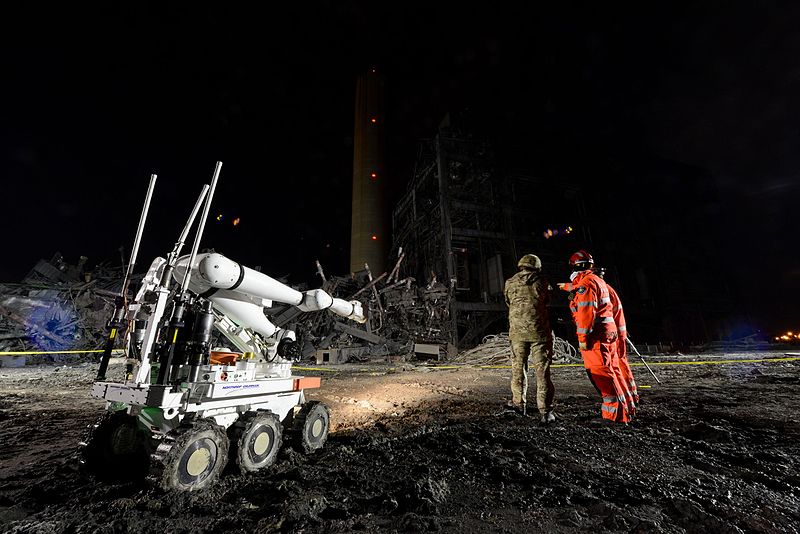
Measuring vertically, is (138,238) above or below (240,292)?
above

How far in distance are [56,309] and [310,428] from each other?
18.3 metres

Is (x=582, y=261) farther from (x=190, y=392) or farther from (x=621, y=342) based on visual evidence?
(x=190, y=392)

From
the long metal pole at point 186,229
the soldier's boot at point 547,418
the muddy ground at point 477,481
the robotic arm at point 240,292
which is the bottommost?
the muddy ground at point 477,481

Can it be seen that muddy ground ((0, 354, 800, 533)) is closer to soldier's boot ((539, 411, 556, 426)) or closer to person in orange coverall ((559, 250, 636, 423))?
soldier's boot ((539, 411, 556, 426))

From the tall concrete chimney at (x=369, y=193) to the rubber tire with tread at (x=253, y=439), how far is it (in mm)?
19610

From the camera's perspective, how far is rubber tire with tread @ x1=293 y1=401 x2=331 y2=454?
10.0ft

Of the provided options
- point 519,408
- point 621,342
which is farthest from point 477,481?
point 621,342

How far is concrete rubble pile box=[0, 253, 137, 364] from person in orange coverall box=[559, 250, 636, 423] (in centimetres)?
1786

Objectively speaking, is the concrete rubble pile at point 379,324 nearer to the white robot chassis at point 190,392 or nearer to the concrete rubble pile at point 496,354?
the concrete rubble pile at point 496,354

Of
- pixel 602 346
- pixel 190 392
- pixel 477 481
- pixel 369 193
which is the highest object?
pixel 369 193

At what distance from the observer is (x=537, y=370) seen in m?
3.96

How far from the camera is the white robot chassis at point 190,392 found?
87.5 inches

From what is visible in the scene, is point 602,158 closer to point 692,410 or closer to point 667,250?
point 667,250

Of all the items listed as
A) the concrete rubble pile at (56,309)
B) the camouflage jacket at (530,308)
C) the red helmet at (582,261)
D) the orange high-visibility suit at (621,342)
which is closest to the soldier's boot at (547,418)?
the camouflage jacket at (530,308)
